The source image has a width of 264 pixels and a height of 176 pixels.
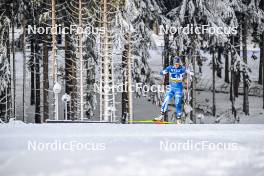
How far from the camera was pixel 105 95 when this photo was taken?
1286 centimetres

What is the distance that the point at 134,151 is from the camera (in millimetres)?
10258

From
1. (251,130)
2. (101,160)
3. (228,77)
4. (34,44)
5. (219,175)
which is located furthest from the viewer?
(228,77)

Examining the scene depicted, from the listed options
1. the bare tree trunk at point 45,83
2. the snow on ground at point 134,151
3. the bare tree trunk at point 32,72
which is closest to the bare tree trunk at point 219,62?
the snow on ground at point 134,151

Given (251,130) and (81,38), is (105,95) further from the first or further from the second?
(251,130)

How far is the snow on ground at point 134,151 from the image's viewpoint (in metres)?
9.23

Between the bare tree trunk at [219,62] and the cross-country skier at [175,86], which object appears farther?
the bare tree trunk at [219,62]

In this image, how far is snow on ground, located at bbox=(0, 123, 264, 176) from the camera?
364 inches

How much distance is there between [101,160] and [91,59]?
12.1 ft

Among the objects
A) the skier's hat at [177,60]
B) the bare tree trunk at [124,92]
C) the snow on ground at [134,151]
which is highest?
the skier's hat at [177,60]

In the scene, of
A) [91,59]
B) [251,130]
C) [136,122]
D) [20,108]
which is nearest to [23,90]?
[20,108]

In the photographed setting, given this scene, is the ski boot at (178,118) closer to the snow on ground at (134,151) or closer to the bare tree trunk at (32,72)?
the snow on ground at (134,151)

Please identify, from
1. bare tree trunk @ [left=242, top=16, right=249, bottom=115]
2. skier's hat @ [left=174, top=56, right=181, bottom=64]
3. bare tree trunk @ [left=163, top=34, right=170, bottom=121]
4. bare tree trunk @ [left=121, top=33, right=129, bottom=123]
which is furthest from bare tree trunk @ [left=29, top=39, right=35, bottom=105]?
bare tree trunk @ [left=242, top=16, right=249, bottom=115]

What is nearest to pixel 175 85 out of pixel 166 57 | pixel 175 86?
pixel 175 86

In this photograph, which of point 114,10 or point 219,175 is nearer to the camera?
point 219,175
